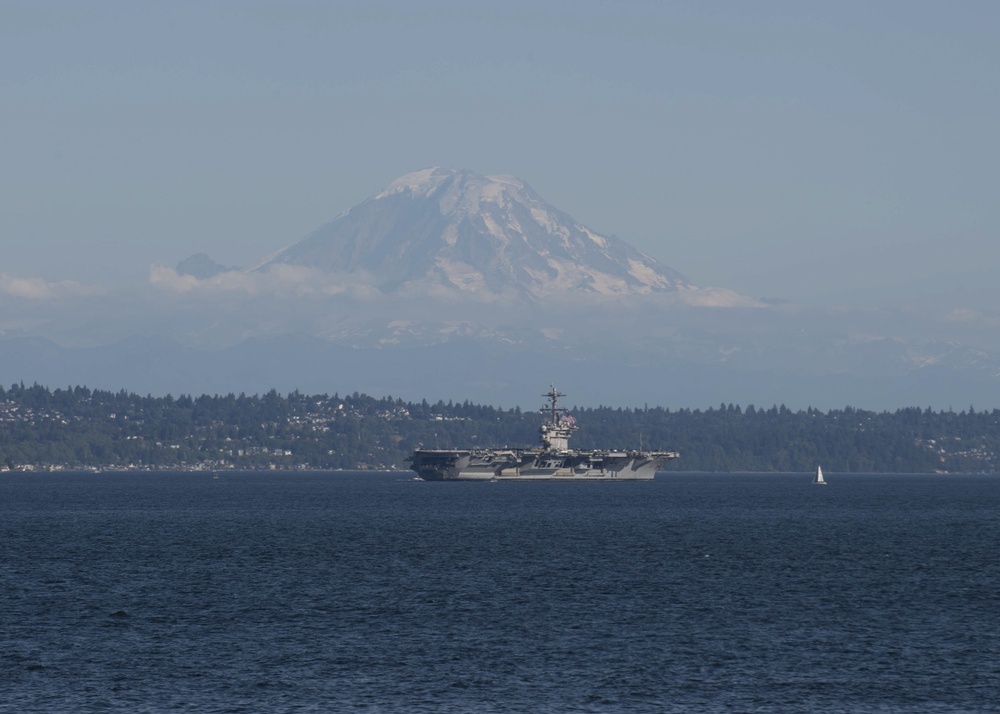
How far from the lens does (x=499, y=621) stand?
241ft

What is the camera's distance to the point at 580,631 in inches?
2768

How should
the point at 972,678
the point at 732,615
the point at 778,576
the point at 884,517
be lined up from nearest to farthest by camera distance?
the point at 972,678 → the point at 732,615 → the point at 778,576 → the point at 884,517

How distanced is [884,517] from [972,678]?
11116 centimetres

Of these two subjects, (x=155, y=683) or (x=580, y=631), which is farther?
(x=580, y=631)

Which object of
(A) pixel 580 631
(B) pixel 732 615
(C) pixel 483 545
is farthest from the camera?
(C) pixel 483 545

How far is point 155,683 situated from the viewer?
5769cm

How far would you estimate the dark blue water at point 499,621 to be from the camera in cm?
5584

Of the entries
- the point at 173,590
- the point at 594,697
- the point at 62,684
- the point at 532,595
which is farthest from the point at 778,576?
the point at 62,684

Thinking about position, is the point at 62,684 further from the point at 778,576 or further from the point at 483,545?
the point at 483,545

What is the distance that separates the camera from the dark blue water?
55.8 m

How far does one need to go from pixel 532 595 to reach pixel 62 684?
1247 inches

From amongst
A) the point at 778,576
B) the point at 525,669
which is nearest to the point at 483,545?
the point at 778,576

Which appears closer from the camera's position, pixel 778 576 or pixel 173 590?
pixel 173 590

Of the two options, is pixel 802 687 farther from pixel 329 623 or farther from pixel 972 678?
pixel 329 623
